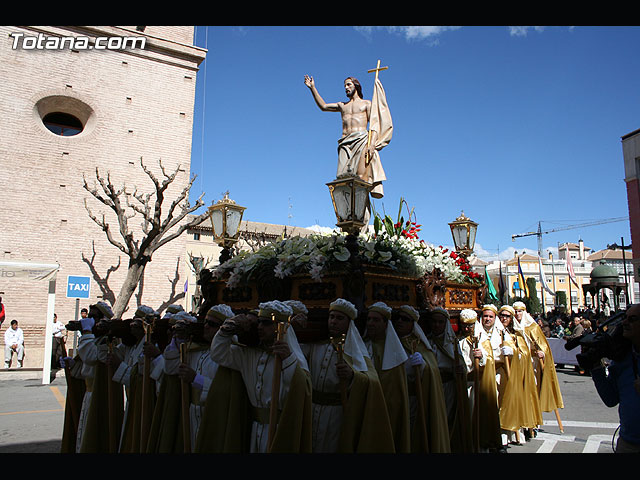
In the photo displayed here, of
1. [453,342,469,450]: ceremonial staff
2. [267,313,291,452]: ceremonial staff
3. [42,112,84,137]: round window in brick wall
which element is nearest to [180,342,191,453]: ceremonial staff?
[267,313,291,452]: ceremonial staff

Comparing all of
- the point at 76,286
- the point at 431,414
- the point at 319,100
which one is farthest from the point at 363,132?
the point at 76,286

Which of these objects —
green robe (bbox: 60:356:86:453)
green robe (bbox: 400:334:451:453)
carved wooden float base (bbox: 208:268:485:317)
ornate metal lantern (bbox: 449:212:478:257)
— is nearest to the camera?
green robe (bbox: 400:334:451:453)

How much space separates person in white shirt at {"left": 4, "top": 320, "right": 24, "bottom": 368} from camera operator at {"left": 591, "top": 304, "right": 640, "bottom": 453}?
56.6 feet

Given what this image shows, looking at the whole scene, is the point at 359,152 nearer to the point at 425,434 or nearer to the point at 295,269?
the point at 295,269

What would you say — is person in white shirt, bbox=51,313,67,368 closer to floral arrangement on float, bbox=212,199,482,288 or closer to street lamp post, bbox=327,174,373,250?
floral arrangement on float, bbox=212,199,482,288

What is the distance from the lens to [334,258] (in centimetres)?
544

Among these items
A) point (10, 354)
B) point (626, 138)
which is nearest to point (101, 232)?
point (10, 354)

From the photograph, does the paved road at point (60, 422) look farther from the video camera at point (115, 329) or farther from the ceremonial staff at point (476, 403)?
the video camera at point (115, 329)

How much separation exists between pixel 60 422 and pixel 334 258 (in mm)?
6151

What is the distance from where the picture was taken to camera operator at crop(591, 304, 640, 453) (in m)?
3.45

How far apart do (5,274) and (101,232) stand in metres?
7.41

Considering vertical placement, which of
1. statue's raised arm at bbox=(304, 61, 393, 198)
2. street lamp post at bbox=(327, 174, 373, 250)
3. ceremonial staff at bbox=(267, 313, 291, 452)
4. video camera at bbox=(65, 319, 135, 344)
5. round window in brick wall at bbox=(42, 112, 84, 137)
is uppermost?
round window in brick wall at bbox=(42, 112, 84, 137)

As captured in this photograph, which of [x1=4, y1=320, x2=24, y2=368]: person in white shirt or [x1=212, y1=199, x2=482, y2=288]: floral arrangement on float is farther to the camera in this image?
[x1=4, y1=320, x2=24, y2=368]: person in white shirt

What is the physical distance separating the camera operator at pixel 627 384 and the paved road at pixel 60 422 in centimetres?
355
